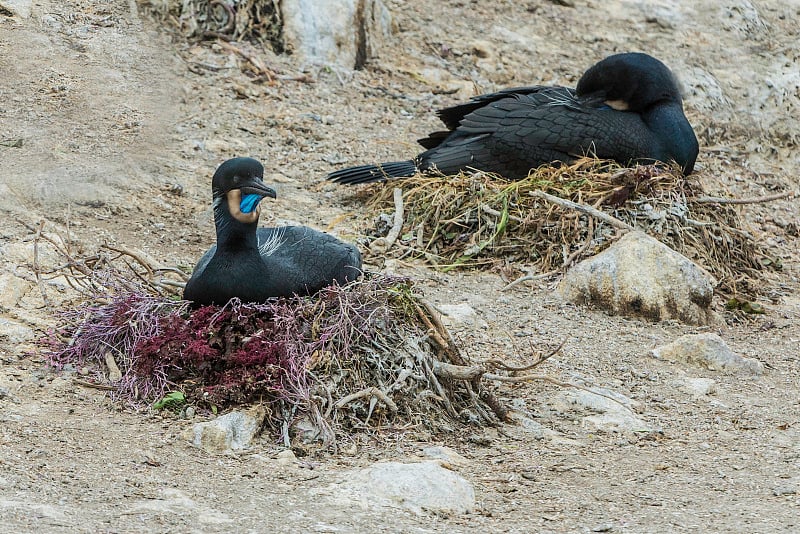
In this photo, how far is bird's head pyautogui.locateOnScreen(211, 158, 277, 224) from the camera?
5.03m

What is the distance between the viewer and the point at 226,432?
4539 mm

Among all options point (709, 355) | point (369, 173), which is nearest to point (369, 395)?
point (709, 355)

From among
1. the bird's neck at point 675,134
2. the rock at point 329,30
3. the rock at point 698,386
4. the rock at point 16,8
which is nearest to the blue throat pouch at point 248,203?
the rock at point 698,386

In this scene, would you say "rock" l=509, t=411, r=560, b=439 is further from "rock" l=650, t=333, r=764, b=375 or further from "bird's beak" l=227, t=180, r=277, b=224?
"bird's beak" l=227, t=180, r=277, b=224

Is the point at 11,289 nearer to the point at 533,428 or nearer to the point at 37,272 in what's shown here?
the point at 37,272

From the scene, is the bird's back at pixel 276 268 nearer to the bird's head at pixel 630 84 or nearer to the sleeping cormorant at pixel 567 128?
the sleeping cormorant at pixel 567 128

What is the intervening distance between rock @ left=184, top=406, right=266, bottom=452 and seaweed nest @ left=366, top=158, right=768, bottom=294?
3001 millimetres

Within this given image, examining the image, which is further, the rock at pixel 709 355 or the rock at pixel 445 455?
the rock at pixel 709 355

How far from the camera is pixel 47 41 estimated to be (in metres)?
8.95

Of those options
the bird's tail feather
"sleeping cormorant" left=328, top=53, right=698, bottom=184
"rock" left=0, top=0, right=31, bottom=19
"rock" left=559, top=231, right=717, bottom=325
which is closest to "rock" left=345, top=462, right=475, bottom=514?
"rock" left=559, top=231, right=717, bottom=325

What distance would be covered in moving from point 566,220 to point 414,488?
12.0 ft

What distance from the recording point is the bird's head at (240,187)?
503 cm

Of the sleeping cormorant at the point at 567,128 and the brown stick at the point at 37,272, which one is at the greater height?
the sleeping cormorant at the point at 567,128

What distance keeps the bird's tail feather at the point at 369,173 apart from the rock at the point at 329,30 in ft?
6.65
